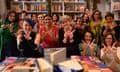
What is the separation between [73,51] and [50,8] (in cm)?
377

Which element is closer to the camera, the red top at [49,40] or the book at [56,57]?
the book at [56,57]

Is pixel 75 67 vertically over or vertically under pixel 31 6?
under

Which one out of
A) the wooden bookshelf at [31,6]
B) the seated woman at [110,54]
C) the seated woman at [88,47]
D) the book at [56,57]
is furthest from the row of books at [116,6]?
the book at [56,57]

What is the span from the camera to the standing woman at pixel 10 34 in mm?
4285

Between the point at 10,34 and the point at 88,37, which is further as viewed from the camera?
the point at 10,34

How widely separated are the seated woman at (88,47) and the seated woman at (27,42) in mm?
701

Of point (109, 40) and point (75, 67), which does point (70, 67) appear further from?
point (109, 40)

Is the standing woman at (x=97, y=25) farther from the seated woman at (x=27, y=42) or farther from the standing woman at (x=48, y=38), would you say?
the seated woman at (x=27, y=42)

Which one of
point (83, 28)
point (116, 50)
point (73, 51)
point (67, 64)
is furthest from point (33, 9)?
point (67, 64)

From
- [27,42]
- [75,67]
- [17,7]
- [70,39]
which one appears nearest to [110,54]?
[70,39]

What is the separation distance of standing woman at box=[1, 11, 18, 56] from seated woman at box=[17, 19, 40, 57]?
0.38 m

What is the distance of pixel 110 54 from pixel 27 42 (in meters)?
1.31

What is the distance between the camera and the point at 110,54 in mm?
3320

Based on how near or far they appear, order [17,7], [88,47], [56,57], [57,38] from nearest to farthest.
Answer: [56,57]
[88,47]
[57,38]
[17,7]
